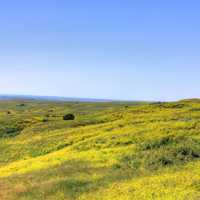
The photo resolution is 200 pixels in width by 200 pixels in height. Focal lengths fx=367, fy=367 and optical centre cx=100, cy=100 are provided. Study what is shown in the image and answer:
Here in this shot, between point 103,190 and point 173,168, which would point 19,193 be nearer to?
point 103,190

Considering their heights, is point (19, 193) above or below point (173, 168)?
below

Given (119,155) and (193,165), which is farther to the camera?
(119,155)

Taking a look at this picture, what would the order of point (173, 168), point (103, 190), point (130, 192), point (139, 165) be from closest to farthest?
point (130, 192) → point (103, 190) → point (173, 168) → point (139, 165)

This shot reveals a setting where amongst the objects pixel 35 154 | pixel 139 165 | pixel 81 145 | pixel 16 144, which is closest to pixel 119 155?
pixel 139 165

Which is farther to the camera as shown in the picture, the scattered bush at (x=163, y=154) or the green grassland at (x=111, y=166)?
the scattered bush at (x=163, y=154)

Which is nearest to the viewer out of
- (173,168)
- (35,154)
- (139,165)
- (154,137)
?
(173,168)

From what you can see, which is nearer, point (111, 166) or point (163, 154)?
point (111, 166)

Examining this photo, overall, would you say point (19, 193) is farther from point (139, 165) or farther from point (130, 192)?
point (139, 165)

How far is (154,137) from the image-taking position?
1292 inches

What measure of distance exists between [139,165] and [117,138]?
→ 11.0m

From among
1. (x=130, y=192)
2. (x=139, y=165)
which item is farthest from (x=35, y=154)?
(x=130, y=192)

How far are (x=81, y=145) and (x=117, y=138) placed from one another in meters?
3.57

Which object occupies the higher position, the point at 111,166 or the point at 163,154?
the point at 163,154

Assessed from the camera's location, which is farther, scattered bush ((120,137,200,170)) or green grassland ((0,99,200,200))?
scattered bush ((120,137,200,170))
